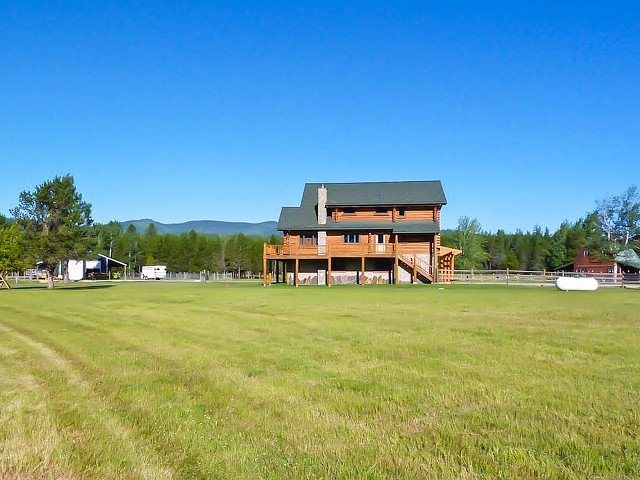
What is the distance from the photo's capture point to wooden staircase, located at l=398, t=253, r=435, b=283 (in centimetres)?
4531

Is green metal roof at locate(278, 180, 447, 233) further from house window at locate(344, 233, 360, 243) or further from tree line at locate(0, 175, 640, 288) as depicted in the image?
tree line at locate(0, 175, 640, 288)

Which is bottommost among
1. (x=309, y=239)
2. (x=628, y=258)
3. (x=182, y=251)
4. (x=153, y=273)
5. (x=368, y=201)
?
(x=153, y=273)

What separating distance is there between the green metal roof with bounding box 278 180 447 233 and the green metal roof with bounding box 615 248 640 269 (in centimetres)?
3552

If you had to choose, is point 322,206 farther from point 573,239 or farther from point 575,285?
point 573,239

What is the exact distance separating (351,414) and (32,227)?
4981cm

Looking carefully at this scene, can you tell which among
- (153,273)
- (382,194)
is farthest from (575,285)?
(153,273)

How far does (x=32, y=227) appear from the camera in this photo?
47.8m

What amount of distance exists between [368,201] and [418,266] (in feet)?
25.7

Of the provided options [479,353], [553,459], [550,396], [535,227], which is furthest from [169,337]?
[535,227]

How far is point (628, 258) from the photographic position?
71.3 m

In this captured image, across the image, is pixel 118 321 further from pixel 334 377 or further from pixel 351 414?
pixel 351 414

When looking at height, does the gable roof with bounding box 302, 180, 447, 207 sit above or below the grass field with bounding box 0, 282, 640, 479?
above

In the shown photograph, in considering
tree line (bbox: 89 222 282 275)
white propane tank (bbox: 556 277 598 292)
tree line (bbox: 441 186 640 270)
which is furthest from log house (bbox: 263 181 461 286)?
tree line (bbox: 89 222 282 275)

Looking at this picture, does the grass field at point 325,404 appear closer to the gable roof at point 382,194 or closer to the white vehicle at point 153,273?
the gable roof at point 382,194
